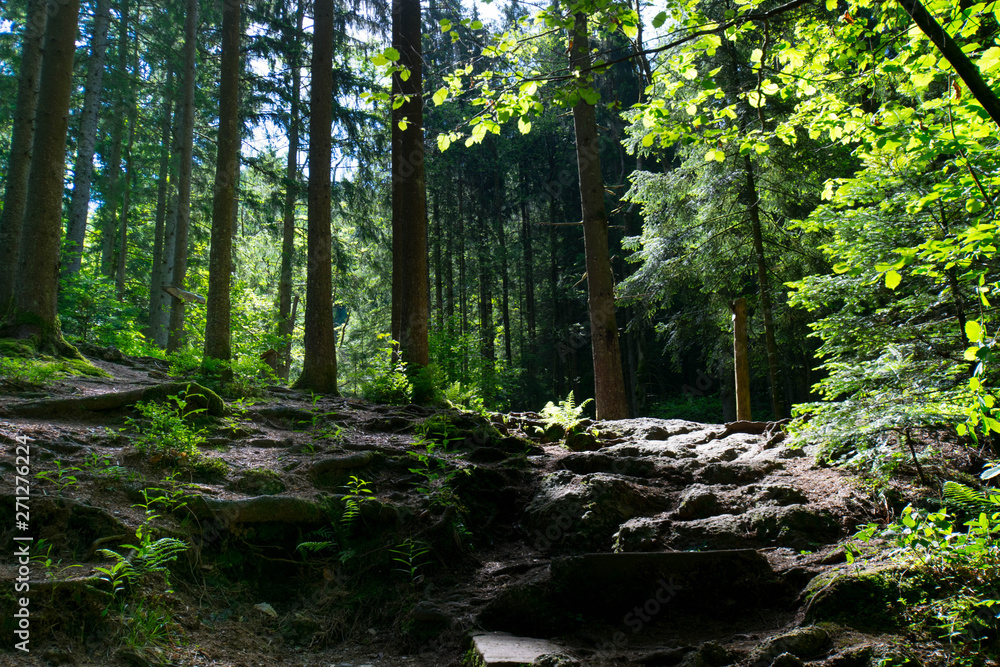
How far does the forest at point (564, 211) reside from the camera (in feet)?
12.9

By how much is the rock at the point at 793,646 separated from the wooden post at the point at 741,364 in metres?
6.17

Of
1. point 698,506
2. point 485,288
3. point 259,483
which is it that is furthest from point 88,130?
point 485,288

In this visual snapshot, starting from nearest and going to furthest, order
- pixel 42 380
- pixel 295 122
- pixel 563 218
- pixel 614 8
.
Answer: pixel 614 8 < pixel 42 380 < pixel 295 122 < pixel 563 218

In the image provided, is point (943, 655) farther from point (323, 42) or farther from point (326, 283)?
point (323, 42)

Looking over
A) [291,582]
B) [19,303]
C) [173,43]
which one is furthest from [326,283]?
[173,43]

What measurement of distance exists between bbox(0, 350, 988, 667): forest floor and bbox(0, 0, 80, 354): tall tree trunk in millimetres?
2054

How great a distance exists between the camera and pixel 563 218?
3122cm

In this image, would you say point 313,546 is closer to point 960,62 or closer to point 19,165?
point 960,62

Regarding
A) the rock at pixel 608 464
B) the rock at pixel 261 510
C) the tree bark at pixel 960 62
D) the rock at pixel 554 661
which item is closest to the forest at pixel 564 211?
the tree bark at pixel 960 62

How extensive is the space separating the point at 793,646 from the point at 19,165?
11.4 metres

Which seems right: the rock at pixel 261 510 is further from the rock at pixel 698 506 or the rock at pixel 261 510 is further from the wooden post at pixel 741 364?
the wooden post at pixel 741 364

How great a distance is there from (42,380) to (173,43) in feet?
48.6

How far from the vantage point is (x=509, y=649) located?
346cm

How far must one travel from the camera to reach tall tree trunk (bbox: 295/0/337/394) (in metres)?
10.6
